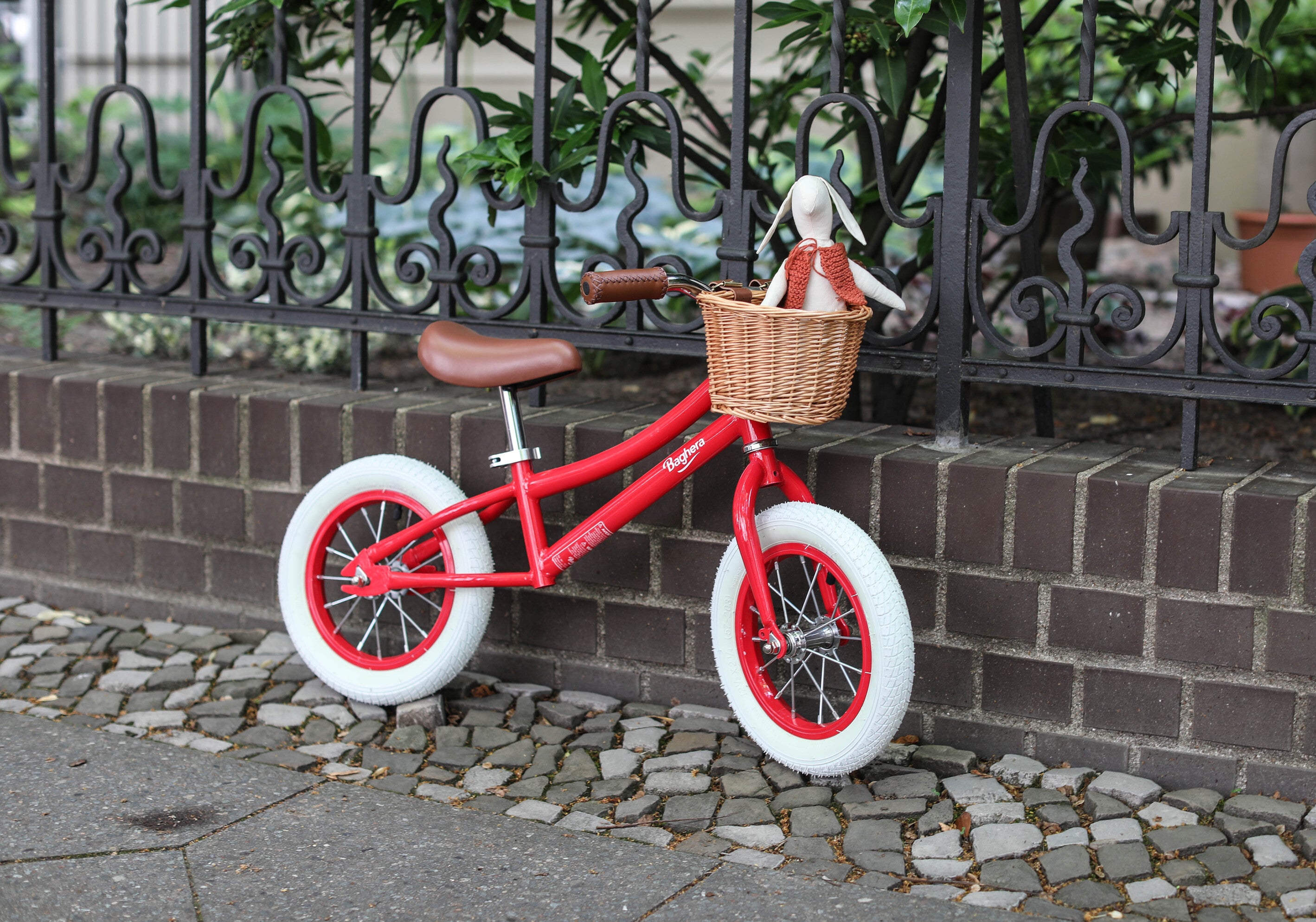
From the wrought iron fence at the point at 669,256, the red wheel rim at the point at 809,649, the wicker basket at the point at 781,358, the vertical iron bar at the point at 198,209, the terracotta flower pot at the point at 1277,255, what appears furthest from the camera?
the terracotta flower pot at the point at 1277,255

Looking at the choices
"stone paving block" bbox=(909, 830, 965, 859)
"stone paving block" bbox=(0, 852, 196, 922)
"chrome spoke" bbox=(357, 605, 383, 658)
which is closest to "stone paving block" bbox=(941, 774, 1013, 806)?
"stone paving block" bbox=(909, 830, 965, 859)

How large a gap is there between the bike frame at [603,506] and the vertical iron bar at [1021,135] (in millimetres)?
705

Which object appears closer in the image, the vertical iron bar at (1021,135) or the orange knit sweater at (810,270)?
the orange knit sweater at (810,270)

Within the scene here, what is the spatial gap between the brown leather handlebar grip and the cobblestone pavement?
3.14 ft

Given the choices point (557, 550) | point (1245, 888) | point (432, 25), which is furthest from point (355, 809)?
point (432, 25)

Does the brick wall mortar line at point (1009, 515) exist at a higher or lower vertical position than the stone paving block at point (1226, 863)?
higher

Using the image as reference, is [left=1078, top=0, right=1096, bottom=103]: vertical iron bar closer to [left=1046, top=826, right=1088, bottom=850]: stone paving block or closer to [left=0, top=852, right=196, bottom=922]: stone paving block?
[left=1046, top=826, right=1088, bottom=850]: stone paving block

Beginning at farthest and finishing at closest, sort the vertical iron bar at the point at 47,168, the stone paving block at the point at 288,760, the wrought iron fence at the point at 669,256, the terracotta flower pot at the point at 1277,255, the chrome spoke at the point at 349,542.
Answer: the terracotta flower pot at the point at 1277,255 < the vertical iron bar at the point at 47,168 < the chrome spoke at the point at 349,542 < the stone paving block at the point at 288,760 < the wrought iron fence at the point at 669,256

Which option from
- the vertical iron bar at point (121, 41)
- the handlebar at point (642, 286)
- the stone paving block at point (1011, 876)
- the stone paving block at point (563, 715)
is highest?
the vertical iron bar at point (121, 41)

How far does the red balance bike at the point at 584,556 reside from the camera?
2.49 meters

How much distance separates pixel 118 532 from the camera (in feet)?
11.8

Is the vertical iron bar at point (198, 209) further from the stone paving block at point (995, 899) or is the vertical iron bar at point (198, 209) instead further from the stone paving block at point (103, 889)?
the stone paving block at point (995, 899)

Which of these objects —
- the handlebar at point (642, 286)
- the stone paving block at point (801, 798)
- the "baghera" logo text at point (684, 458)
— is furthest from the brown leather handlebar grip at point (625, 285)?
the stone paving block at point (801, 798)

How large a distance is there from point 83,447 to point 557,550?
1.60 m
